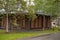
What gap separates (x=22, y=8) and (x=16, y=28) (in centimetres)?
768

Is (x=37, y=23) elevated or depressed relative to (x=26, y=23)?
depressed

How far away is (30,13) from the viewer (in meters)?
33.1

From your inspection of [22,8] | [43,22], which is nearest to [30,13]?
[22,8]

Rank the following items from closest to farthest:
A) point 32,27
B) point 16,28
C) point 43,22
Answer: point 16,28 < point 32,27 < point 43,22

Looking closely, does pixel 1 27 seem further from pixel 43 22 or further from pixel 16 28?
pixel 43 22

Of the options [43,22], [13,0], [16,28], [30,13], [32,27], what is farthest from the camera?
[43,22]

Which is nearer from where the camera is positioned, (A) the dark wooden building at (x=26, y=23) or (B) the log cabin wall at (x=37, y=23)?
(A) the dark wooden building at (x=26, y=23)

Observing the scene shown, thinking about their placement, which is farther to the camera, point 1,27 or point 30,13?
point 1,27

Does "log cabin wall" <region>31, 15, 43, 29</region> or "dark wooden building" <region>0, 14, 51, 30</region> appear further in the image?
"log cabin wall" <region>31, 15, 43, 29</region>

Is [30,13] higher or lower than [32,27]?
higher

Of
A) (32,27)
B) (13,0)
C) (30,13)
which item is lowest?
(32,27)

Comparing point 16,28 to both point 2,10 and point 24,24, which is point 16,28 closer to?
point 24,24

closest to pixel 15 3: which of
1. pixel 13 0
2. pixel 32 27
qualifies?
pixel 13 0

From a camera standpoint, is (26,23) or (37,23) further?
(37,23)
